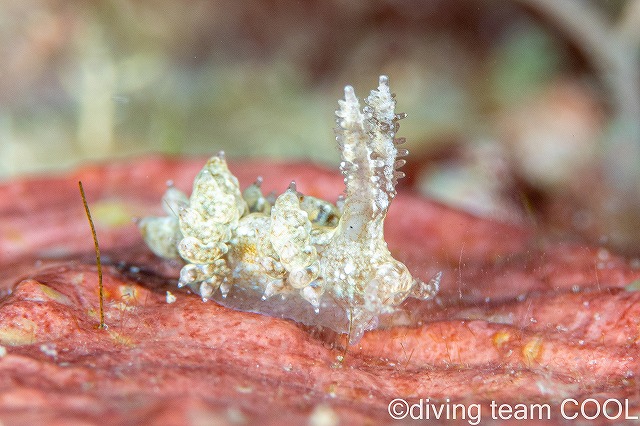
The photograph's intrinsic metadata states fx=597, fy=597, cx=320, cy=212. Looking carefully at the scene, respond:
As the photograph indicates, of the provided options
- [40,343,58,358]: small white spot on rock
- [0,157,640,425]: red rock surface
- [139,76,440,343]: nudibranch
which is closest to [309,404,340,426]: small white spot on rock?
[0,157,640,425]: red rock surface

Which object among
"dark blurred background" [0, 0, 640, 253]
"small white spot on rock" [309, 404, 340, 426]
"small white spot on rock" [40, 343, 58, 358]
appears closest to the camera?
"small white spot on rock" [309, 404, 340, 426]

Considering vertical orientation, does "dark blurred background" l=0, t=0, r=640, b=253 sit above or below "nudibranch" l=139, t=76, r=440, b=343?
above

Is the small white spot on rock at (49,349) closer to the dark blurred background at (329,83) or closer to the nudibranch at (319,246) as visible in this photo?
the nudibranch at (319,246)

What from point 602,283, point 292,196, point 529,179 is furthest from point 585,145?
point 292,196

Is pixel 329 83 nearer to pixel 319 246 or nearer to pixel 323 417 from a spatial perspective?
pixel 319 246

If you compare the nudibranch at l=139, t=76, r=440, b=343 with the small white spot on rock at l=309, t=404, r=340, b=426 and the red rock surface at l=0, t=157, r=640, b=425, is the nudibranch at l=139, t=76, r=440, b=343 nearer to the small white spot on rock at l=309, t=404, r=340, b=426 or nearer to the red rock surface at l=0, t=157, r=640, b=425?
the red rock surface at l=0, t=157, r=640, b=425

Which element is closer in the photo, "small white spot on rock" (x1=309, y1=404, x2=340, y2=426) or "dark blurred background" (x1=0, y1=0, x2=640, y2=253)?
"small white spot on rock" (x1=309, y1=404, x2=340, y2=426)

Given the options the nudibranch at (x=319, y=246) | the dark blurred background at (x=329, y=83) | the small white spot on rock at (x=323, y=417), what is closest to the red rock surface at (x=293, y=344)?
the small white spot on rock at (x=323, y=417)
